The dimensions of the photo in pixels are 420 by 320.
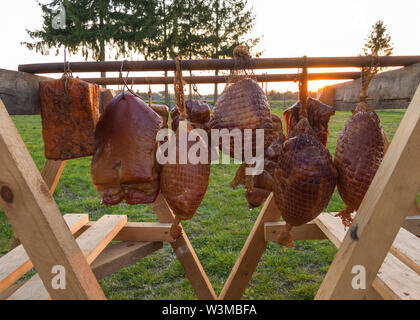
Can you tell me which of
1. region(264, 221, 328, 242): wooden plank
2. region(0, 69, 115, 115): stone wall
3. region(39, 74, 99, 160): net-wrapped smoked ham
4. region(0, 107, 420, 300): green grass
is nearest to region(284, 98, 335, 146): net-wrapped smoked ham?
region(39, 74, 99, 160): net-wrapped smoked ham

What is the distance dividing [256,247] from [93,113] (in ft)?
6.09

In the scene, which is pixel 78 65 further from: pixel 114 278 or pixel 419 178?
pixel 114 278

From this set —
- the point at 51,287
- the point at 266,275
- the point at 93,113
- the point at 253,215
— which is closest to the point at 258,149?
the point at 93,113

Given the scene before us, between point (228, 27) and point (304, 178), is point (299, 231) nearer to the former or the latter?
point (304, 178)

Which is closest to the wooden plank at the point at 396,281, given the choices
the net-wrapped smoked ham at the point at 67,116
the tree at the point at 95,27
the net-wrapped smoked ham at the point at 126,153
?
the net-wrapped smoked ham at the point at 126,153

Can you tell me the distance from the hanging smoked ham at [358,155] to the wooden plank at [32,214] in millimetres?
1083

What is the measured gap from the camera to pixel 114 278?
3449 millimetres

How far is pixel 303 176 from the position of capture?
1.12 metres

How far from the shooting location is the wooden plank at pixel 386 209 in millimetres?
821

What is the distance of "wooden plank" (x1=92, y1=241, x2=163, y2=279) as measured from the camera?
231 cm

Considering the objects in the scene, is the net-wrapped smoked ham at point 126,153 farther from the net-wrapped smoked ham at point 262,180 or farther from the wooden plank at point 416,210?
the wooden plank at point 416,210

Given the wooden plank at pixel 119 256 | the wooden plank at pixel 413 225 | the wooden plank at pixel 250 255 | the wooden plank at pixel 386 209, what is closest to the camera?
the wooden plank at pixel 386 209

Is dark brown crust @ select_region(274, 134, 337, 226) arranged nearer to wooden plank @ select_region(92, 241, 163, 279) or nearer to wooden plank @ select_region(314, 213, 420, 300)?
wooden plank @ select_region(314, 213, 420, 300)

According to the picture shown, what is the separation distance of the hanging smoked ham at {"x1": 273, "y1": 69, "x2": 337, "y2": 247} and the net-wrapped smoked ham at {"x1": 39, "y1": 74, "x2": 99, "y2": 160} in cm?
89
